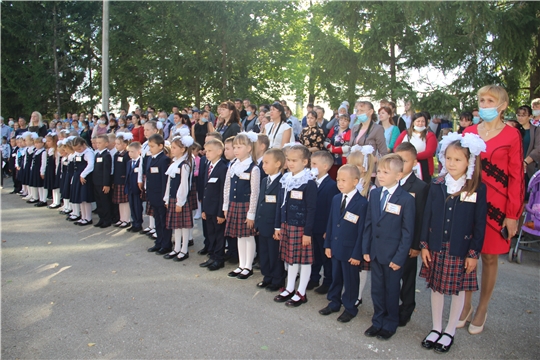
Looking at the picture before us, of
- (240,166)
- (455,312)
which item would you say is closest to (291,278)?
(240,166)

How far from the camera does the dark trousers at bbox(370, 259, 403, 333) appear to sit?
390cm

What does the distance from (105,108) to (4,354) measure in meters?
13.7

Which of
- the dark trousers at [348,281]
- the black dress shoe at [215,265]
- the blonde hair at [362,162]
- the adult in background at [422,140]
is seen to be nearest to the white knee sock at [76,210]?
the black dress shoe at [215,265]

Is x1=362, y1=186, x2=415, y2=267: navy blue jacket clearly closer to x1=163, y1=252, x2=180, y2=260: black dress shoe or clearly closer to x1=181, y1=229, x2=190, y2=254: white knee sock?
x1=181, y1=229, x2=190, y2=254: white knee sock

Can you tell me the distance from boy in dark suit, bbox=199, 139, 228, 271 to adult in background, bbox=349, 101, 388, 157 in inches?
105

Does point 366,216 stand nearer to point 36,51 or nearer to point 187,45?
point 187,45

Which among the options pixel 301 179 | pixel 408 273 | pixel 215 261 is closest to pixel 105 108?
pixel 215 261

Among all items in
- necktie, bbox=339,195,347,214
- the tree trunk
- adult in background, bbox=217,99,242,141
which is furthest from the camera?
the tree trunk

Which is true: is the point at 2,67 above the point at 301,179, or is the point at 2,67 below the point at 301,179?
above

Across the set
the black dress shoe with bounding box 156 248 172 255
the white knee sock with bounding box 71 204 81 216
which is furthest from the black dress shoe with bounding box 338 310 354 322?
the white knee sock with bounding box 71 204 81 216

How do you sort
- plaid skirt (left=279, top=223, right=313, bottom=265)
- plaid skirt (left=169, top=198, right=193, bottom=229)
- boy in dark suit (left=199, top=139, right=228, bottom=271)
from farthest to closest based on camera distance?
plaid skirt (left=169, top=198, right=193, bottom=229), boy in dark suit (left=199, top=139, right=228, bottom=271), plaid skirt (left=279, top=223, right=313, bottom=265)

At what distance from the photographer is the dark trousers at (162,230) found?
652 cm

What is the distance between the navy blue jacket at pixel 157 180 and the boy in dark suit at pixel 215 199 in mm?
950

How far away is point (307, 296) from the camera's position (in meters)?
4.91
